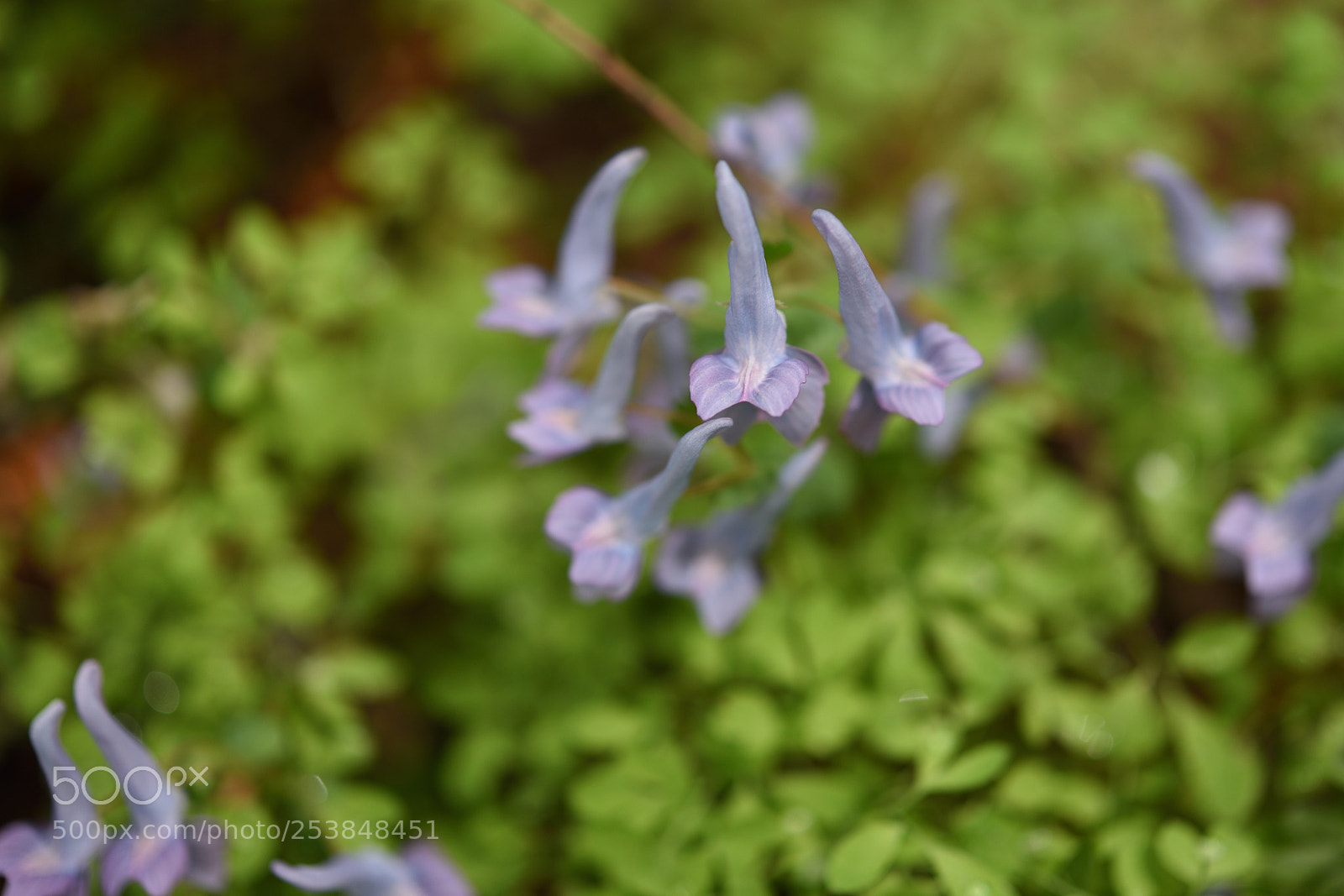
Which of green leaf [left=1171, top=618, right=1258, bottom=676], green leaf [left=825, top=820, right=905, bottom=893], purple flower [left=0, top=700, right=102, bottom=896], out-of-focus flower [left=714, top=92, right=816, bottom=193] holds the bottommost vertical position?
purple flower [left=0, top=700, right=102, bottom=896]

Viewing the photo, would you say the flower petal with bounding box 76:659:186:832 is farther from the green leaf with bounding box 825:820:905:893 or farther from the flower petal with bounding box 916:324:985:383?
the flower petal with bounding box 916:324:985:383

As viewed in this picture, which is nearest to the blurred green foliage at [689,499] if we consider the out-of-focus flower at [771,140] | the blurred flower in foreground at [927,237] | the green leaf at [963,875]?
the green leaf at [963,875]

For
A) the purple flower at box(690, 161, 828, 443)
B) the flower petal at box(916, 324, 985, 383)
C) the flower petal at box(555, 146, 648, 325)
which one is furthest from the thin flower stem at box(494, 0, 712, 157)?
the flower petal at box(916, 324, 985, 383)

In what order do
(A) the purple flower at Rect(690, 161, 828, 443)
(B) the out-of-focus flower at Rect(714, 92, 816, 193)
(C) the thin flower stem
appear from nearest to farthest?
(A) the purple flower at Rect(690, 161, 828, 443) → (C) the thin flower stem → (B) the out-of-focus flower at Rect(714, 92, 816, 193)

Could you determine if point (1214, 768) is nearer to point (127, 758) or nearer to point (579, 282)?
point (579, 282)

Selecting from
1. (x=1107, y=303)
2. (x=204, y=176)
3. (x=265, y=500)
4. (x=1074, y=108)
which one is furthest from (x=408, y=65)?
(x=1107, y=303)

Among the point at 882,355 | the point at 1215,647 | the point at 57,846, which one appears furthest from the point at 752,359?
the point at 57,846

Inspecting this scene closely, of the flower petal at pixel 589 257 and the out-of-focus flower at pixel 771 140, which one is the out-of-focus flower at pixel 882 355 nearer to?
the flower petal at pixel 589 257
